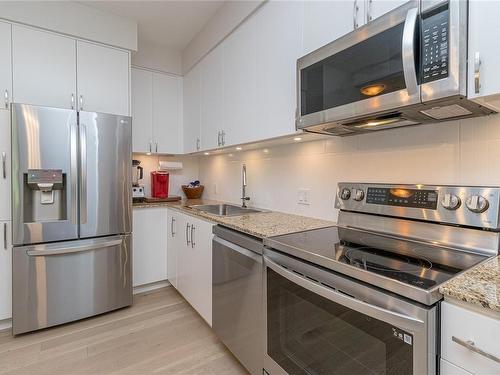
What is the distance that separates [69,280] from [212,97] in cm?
192

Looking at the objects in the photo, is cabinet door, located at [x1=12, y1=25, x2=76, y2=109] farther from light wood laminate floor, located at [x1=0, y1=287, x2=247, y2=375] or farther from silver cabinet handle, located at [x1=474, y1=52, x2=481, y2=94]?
silver cabinet handle, located at [x1=474, y1=52, x2=481, y2=94]

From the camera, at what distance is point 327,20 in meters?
1.36

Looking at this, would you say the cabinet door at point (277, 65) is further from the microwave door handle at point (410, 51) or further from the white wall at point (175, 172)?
the white wall at point (175, 172)

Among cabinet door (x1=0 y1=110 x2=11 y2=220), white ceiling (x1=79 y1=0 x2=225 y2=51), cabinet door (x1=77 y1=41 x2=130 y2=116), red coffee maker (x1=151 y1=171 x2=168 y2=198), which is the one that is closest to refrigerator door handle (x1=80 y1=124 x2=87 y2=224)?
cabinet door (x1=77 y1=41 x2=130 y2=116)

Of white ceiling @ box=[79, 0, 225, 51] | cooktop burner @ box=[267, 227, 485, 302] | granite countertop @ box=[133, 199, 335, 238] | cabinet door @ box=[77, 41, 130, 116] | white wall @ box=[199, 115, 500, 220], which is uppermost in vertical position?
white ceiling @ box=[79, 0, 225, 51]

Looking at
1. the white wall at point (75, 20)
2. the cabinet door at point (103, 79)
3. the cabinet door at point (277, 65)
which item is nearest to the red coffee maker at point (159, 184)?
the cabinet door at point (103, 79)

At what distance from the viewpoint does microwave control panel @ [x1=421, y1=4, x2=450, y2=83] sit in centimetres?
89

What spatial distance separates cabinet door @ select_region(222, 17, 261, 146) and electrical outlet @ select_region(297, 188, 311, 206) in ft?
1.76

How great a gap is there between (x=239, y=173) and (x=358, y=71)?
1.70 m

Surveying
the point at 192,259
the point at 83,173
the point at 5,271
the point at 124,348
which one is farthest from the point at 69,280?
the point at 192,259

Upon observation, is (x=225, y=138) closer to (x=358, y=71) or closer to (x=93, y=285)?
(x=358, y=71)

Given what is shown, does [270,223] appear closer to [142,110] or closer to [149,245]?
[149,245]

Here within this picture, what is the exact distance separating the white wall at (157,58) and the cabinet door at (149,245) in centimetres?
158

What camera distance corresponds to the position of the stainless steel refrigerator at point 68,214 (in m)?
2.00
